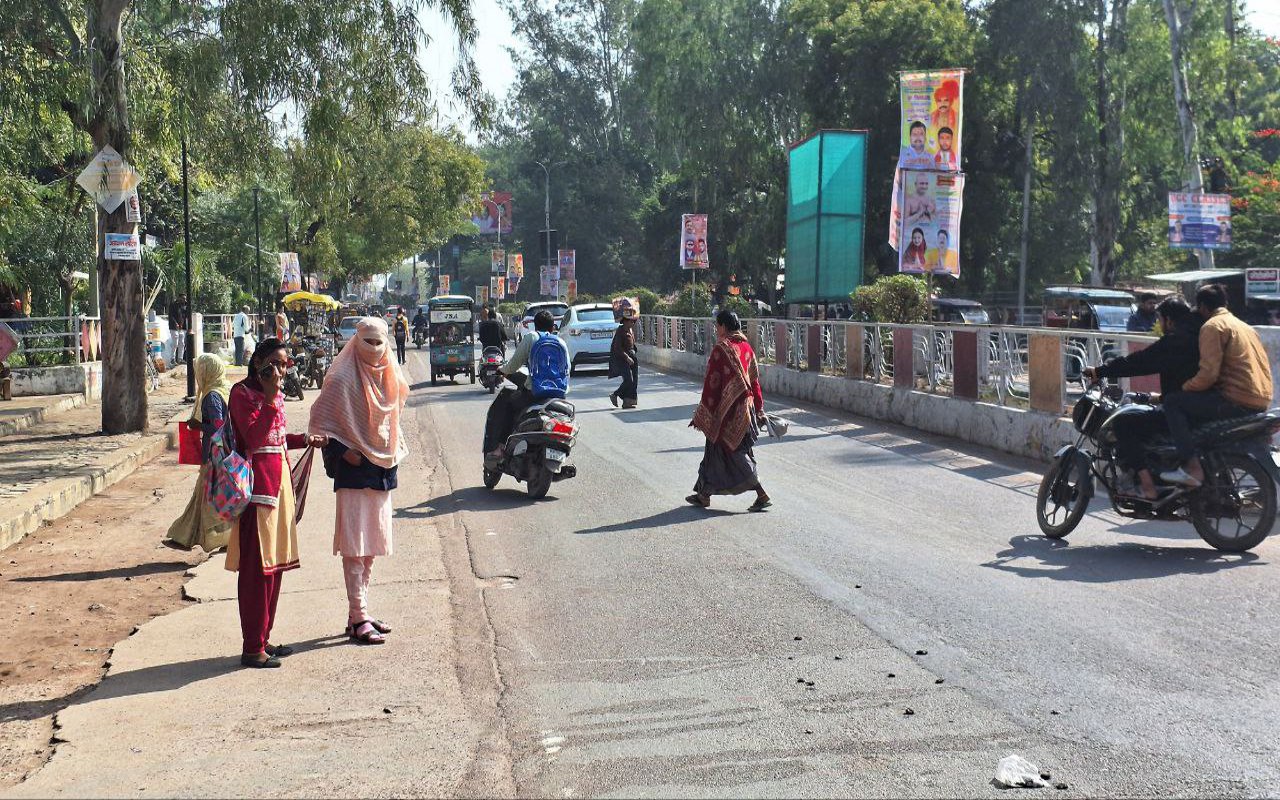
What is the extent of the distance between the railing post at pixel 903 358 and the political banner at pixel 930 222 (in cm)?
402

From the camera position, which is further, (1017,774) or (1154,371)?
(1154,371)

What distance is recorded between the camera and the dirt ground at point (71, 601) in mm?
5809

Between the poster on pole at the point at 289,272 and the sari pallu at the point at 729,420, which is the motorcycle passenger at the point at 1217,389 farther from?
the poster on pole at the point at 289,272

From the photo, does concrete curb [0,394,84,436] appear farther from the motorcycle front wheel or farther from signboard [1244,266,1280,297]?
signboard [1244,266,1280,297]

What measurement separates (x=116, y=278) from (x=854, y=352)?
10966mm

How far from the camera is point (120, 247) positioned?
17.2 metres

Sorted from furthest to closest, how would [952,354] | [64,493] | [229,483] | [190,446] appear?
[952,354]
[64,493]
[190,446]
[229,483]

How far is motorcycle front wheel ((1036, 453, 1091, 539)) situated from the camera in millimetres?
9117

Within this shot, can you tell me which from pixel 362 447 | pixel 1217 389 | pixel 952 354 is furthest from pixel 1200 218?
pixel 362 447

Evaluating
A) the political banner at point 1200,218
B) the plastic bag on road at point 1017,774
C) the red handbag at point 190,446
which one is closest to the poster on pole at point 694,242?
the political banner at point 1200,218

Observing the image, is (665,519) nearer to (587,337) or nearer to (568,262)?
(587,337)

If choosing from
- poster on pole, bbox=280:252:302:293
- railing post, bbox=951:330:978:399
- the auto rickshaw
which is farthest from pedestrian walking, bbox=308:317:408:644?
poster on pole, bbox=280:252:302:293

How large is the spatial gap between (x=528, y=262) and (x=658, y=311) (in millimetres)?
48913

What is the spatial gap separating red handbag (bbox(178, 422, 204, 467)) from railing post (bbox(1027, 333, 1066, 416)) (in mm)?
9030
